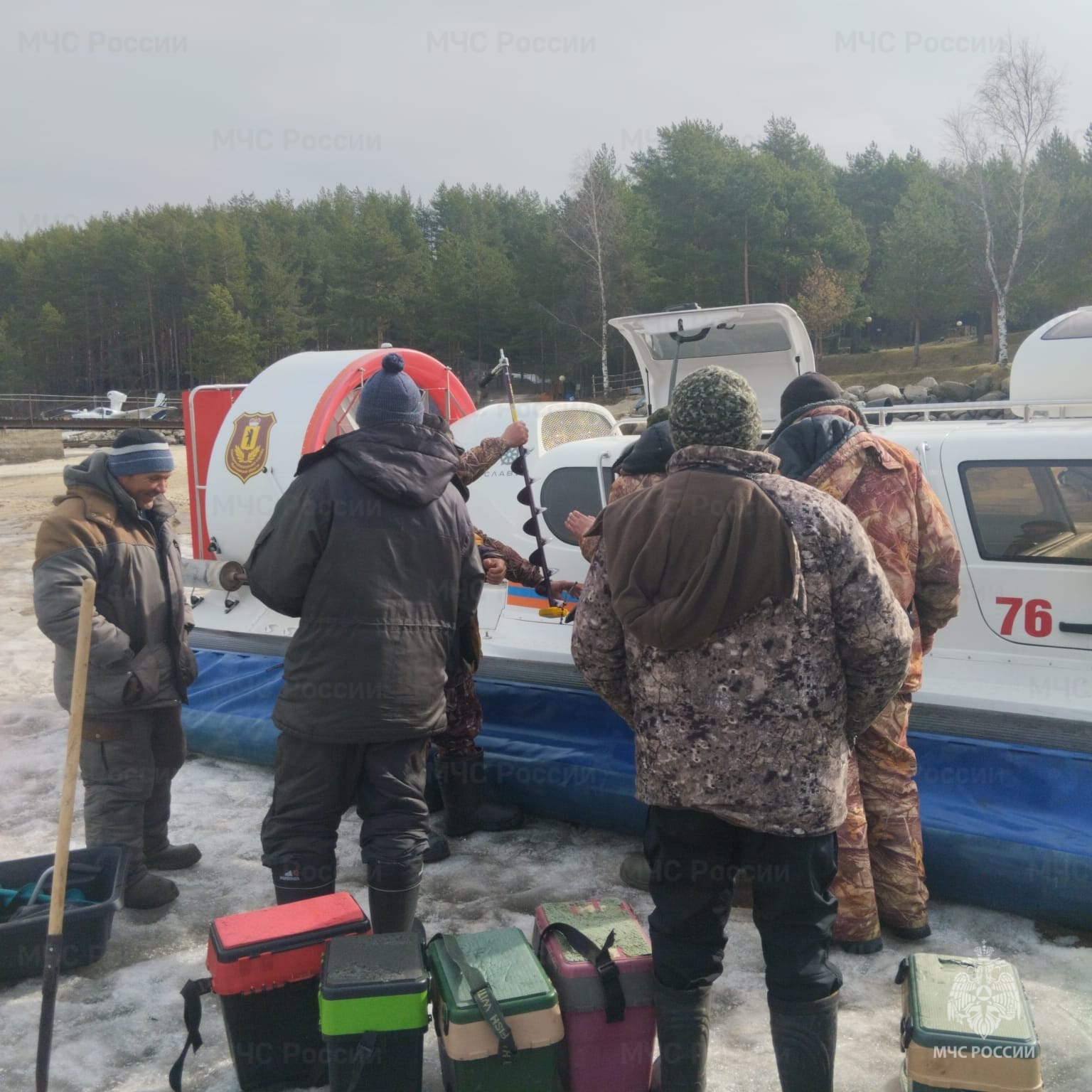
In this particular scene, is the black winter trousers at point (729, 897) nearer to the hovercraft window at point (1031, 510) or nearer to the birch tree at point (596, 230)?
the hovercraft window at point (1031, 510)

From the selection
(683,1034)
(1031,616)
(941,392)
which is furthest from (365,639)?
(941,392)

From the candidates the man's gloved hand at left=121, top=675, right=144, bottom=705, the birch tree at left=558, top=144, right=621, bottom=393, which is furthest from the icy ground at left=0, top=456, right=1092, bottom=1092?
the birch tree at left=558, top=144, right=621, bottom=393

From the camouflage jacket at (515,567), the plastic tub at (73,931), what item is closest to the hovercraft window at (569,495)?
the camouflage jacket at (515,567)

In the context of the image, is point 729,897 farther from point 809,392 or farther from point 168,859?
point 168,859

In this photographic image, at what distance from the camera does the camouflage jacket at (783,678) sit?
7.38 ft

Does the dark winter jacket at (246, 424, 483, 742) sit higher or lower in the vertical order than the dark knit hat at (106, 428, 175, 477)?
lower

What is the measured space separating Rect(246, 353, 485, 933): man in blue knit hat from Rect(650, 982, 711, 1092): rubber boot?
37.0 inches

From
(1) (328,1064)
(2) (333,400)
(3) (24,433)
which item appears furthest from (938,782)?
(3) (24,433)

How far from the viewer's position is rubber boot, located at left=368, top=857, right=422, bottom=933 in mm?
3045

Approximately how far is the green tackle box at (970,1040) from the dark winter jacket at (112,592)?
2.73 m

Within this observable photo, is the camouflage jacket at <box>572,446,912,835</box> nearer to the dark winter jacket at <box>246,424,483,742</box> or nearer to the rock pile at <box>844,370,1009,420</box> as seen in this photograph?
the dark winter jacket at <box>246,424,483,742</box>

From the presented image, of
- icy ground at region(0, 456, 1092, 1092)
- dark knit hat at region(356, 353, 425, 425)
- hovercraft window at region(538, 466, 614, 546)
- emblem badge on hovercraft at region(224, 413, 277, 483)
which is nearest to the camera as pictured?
icy ground at region(0, 456, 1092, 1092)

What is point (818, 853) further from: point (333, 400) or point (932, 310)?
point (932, 310)

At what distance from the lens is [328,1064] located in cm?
253
